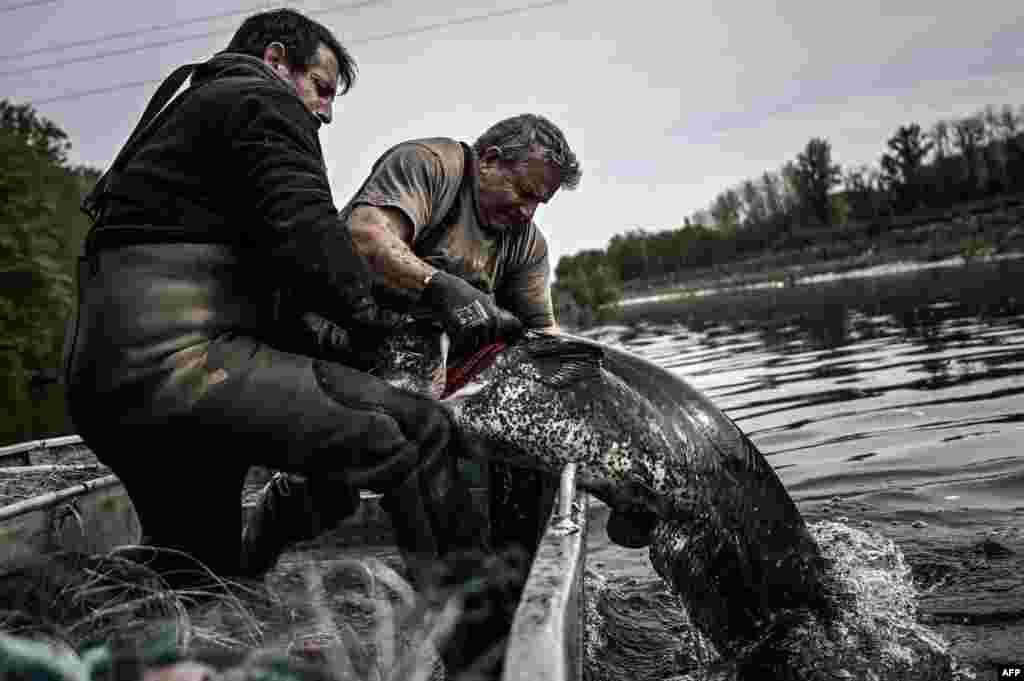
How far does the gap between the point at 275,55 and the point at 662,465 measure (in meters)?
2.07

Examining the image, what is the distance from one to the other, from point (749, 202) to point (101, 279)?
5619 inches

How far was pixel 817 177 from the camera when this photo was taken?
10931 centimetres

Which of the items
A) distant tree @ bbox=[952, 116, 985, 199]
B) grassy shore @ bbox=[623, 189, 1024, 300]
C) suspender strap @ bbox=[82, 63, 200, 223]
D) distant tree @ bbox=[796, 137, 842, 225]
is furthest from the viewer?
distant tree @ bbox=[796, 137, 842, 225]

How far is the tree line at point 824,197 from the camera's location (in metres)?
82.2

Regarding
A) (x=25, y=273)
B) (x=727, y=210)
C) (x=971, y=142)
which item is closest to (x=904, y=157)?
(x=971, y=142)

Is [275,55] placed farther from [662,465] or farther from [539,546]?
[662,465]

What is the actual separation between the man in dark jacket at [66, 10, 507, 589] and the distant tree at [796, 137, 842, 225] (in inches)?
4388

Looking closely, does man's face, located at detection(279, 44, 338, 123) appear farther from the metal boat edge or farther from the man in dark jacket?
the metal boat edge

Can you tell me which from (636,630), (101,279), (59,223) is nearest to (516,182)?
(101,279)

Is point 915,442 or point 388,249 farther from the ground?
point 388,249

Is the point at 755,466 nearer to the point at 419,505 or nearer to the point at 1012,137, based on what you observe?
the point at 419,505

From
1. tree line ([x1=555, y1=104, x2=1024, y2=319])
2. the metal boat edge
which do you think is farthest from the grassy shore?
the metal boat edge

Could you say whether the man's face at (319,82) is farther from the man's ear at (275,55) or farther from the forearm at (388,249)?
the forearm at (388,249)

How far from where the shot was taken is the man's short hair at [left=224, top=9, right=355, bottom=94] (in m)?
2.94
